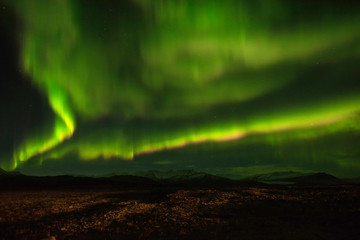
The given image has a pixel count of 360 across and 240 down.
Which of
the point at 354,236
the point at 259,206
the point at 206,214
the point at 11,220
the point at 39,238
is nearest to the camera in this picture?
the point at 354,236

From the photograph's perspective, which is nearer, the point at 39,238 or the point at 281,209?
the point at 39,238

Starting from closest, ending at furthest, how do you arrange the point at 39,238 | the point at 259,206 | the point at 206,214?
the point at 39,238
the point at 206,214
the point at 259,206

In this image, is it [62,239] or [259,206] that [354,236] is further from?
[62,239]

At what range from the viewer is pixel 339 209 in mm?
22141

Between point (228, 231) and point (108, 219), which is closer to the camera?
point (228, 231)

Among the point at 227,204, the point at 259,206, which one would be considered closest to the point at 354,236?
the point at 259,206

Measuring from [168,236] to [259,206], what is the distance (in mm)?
13636

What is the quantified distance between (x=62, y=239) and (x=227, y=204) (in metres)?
17.7

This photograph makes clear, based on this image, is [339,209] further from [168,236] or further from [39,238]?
[39,238]

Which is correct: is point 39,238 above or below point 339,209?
above

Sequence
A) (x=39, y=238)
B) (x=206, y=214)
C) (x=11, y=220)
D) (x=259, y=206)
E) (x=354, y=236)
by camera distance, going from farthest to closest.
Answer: (x=259, y=206) → (x=206, y=214) → (x=11, y=220) → (x=39, y=238) → (x=354, y=236)

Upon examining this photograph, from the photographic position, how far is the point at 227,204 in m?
27.3

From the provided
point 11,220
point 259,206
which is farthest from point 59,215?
point 259,206

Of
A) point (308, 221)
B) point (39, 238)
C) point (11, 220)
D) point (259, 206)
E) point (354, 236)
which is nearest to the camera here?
point (354, 236)
